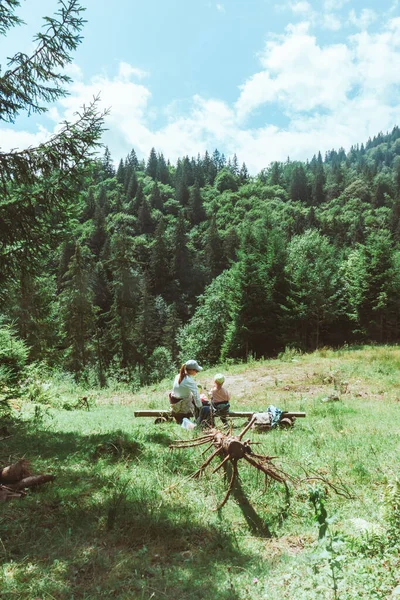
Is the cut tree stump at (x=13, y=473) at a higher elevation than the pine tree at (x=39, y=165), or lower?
lower

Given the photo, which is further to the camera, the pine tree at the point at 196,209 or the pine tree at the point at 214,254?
the pine tree at the point at 196,209

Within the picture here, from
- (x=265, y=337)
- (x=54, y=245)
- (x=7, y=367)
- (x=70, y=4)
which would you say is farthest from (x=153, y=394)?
(x=265, y=337)

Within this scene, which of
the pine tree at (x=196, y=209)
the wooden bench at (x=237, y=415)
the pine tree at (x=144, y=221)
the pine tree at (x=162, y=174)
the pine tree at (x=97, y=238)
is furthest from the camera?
the pine tree at (x=162, y=174)

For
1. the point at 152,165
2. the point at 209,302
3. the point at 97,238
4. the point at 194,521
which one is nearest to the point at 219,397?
the point at 194,521

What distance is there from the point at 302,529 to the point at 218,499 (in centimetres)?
107

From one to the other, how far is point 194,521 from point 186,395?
13.7ft

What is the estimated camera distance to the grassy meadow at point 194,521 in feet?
9.54

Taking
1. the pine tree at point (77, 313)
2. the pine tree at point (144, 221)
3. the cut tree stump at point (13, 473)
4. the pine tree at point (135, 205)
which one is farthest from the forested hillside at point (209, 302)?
the pine tree at point (135, 205)

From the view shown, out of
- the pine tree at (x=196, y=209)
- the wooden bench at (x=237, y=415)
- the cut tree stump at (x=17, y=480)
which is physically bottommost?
the wooden bench at (x=237, y=415)

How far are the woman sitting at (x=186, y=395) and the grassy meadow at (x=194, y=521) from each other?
32.9 inches

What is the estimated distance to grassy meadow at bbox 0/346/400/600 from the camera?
291 cm

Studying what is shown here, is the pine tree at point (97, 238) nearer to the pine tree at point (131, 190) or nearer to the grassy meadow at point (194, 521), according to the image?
the pine tree at point (131, 190)

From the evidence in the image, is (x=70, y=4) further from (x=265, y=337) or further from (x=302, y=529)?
(x=265, y=337)

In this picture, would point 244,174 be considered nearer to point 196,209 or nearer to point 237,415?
point 196,209
